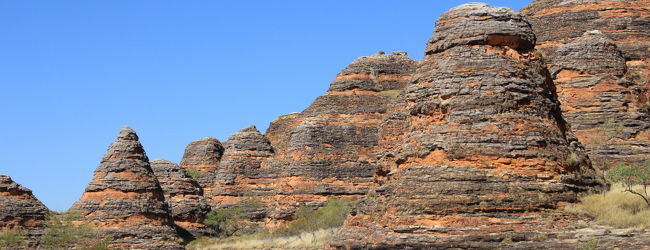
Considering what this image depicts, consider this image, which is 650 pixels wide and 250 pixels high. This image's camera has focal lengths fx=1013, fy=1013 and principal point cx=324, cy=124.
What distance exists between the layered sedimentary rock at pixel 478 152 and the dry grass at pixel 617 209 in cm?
44

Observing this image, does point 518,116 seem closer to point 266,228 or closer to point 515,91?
point 515,91

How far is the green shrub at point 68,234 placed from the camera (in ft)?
124

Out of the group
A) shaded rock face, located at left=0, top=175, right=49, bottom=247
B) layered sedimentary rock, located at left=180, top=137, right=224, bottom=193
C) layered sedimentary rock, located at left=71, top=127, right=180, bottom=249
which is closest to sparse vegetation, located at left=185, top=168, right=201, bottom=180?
layered sedimentary rock, located at left=180, top=137, right=224, bottom=193

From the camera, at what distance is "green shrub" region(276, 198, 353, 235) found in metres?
44.8

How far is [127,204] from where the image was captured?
132ft

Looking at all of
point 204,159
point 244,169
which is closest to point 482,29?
point 244,169

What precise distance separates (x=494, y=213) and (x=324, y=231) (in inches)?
835

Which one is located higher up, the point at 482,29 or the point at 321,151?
the point at 321,151

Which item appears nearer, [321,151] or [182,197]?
[321,151]

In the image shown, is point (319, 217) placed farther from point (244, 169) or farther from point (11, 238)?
point (11, 238)

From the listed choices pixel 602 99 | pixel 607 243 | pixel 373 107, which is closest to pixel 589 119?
pixel 602 99

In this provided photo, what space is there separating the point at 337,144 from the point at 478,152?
29810 mm

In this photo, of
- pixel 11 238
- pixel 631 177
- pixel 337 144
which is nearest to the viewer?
pixel 631 177

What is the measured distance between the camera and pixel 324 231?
41.9 meters
